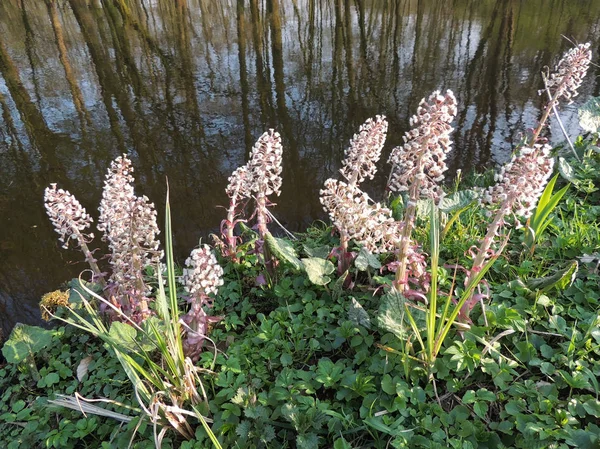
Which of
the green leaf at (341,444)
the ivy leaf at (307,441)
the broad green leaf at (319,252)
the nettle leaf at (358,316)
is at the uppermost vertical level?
the nettle leaf at (358,316)

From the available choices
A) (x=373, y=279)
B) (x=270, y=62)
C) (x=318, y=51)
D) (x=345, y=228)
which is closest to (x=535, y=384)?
(x=373, y=279)

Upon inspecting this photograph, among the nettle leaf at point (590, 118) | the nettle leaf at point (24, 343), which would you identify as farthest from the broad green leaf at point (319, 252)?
the nettle leaf at point (590, 118)

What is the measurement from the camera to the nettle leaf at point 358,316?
2.41 meters

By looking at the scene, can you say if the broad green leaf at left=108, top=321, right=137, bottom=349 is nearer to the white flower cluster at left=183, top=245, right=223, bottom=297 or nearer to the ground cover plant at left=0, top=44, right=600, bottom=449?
the ground cover plant at left=0, top=44, right=600, bottom=449

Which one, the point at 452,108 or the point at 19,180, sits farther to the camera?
the point at 19,180

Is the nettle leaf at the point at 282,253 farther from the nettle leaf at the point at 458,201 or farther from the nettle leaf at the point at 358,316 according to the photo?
the nettle leaf at the point at 458,201

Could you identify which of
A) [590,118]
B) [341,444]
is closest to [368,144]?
[341,444]

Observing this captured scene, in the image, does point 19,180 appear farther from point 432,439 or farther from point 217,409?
point 432,439

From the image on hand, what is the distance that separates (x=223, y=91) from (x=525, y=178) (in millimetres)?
7641

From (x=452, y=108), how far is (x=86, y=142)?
254 inches

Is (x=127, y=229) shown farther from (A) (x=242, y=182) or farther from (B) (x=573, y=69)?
(B) (x=573, y=69)

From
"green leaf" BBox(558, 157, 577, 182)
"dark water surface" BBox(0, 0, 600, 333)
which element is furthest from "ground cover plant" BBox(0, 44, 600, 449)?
"dark water surface" BBox(0, 0, 600, 333)

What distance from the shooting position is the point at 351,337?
2480mm

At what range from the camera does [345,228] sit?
2738mm
